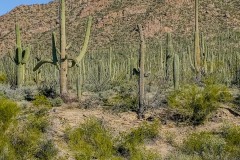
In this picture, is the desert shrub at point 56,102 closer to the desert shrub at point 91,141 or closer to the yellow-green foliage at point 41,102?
the yellow-green foliage at point 41,102

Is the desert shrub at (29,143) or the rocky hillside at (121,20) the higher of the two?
the rocky hillside at (121,20)

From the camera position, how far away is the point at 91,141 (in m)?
10.3

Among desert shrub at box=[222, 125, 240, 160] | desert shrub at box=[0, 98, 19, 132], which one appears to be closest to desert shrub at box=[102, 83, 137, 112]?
desert shrub at box=[222, 125, 240, 160]

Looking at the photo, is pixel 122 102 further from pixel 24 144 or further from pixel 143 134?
pixel 24 144

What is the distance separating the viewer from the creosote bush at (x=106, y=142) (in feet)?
32.0

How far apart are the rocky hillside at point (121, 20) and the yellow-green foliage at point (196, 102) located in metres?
45.7

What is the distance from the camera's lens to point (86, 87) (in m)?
19.9

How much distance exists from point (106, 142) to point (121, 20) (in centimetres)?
6471

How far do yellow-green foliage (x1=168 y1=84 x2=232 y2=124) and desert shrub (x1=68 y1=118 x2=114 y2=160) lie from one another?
254cm

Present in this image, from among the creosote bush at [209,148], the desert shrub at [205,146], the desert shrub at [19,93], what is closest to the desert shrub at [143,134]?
the creosote bush at [209,148]

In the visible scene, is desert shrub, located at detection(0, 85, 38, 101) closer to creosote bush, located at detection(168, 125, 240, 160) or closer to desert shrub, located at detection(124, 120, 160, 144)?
desert shrub, located at detection(124, 120, 160, 144)

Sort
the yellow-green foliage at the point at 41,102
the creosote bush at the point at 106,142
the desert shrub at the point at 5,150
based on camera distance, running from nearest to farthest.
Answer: the desert shrub at the point at 5,150 < the creosote bush at the point at 106,142 < the yellow-green foliage at the point at 41,102

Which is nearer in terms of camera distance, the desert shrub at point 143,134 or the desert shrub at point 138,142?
the desert shrub at point 138,142

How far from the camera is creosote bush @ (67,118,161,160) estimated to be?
975cm
